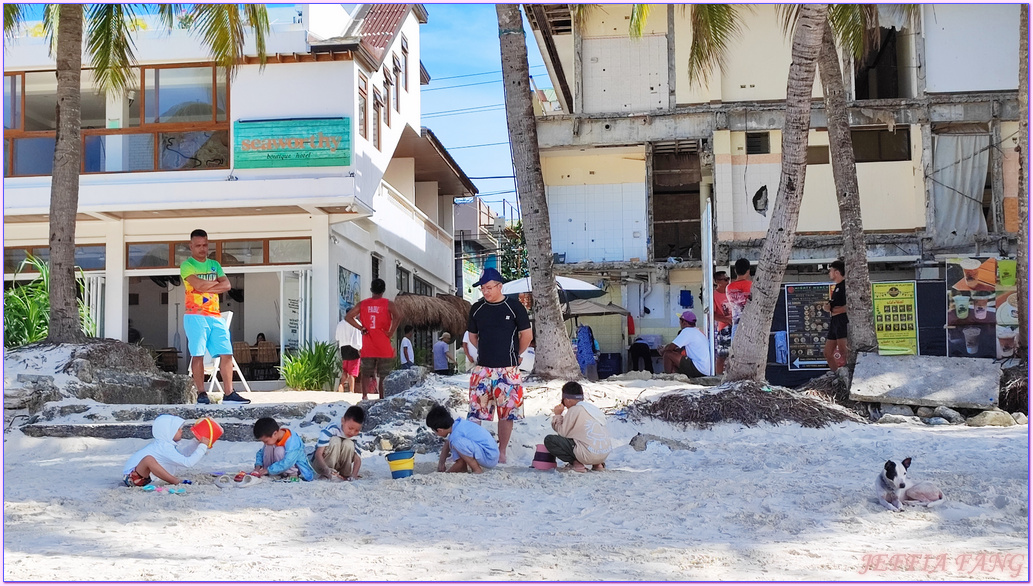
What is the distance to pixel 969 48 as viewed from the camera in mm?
19938

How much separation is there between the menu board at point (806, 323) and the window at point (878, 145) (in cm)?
665

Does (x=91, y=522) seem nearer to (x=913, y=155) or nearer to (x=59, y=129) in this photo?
(x=59, y=129)

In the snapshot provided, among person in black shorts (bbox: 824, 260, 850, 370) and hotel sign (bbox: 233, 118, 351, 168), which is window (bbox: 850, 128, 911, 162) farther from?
hotel sign (bbox: 233, 118, 351, 168)

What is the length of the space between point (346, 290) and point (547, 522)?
47.0 ft

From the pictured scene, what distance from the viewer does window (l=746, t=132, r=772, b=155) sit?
20562mm

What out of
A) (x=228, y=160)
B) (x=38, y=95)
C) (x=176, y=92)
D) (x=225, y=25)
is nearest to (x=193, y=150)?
(x=228, y=160)

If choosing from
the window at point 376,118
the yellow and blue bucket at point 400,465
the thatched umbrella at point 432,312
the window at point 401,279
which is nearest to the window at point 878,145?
the thatched umbrella at point 432,312

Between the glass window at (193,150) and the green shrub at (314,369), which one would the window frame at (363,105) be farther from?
the green shrub at (314,369)

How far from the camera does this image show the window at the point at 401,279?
2309 cm

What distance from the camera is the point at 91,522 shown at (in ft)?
17.3

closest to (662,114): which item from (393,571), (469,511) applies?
(469,511)

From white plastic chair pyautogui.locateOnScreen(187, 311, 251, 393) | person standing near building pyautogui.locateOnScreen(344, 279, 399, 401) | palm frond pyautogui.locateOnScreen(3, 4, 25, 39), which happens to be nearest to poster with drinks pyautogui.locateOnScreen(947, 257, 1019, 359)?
person standing near building pyautogui.locateOnScreen(344, 279, 399, 401)

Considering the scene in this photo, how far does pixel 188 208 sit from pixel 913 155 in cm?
1390

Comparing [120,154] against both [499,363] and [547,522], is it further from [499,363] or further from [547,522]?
[547,522]
